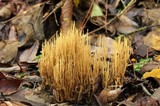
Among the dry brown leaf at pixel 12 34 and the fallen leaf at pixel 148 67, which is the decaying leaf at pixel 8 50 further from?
the fallen leaf at pixel 148 67

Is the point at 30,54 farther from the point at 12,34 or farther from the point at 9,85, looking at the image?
the point at 9,85

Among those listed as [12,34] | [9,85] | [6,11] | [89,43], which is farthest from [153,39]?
[6,11]

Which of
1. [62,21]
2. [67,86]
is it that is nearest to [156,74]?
[67,86]

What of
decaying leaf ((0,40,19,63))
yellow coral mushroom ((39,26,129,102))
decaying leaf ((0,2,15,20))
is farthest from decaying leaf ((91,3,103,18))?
yellow coral mushroom ((39,26,129,102))

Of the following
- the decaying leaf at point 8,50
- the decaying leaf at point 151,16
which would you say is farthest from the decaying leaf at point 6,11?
the decaying leaf at point 151,16

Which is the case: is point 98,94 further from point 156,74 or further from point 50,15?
point 50,15
